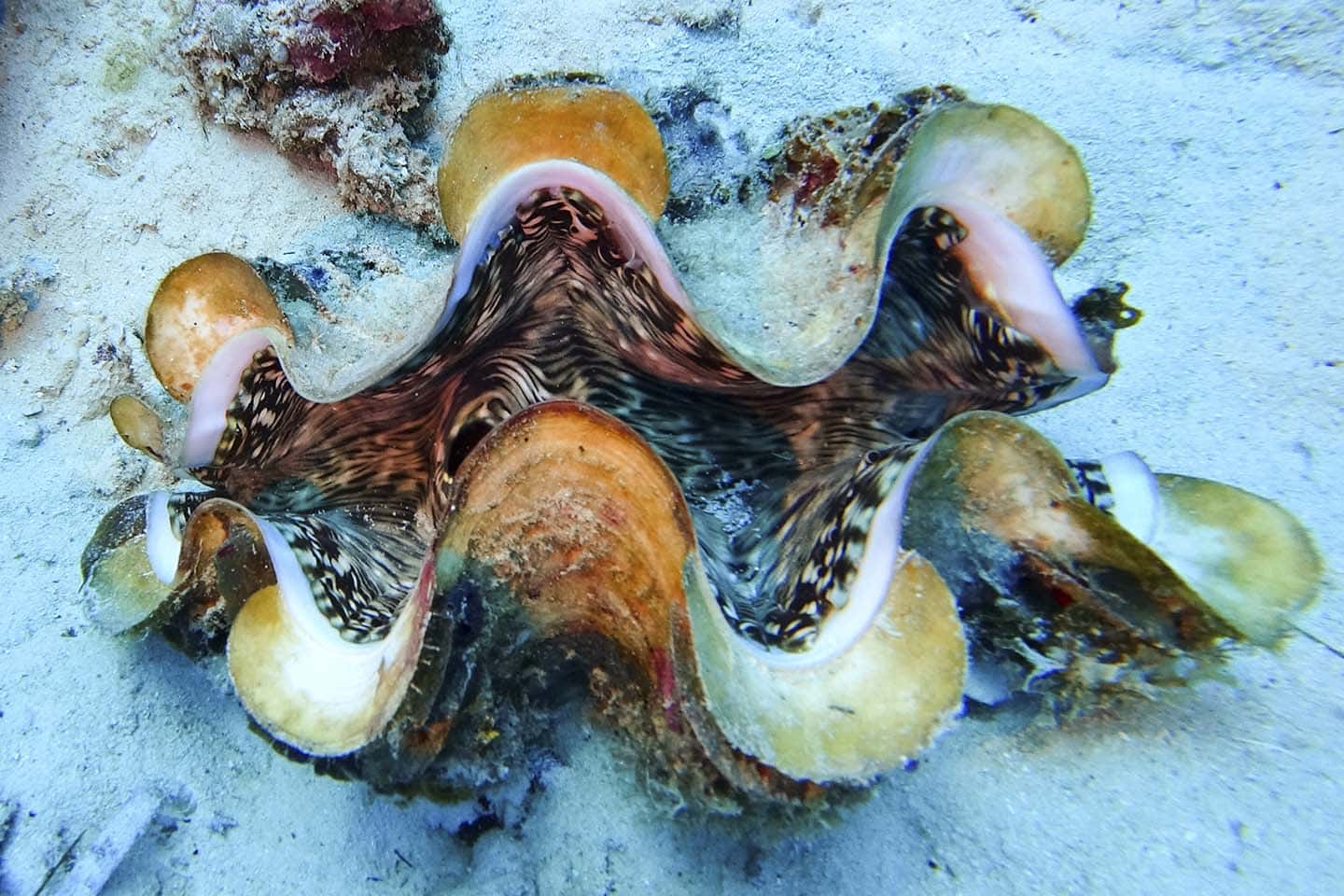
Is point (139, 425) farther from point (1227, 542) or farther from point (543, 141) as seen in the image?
point (1227, 542)

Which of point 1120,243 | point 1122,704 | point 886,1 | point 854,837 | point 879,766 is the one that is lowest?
point 854,837

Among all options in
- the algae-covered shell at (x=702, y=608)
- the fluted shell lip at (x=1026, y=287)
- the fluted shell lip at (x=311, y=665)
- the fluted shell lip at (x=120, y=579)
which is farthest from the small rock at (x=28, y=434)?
the fluted shell lip at (x=1026, y=287)

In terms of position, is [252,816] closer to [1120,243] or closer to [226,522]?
[226,522]

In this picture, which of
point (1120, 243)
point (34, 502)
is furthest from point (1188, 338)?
point (34, 502)

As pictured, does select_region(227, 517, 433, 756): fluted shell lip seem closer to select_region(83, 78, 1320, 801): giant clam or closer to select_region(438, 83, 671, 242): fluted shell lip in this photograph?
select_region(83, 78, 1320, 801): giant clam

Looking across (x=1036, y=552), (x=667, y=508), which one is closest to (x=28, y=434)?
(x=667, y=508)

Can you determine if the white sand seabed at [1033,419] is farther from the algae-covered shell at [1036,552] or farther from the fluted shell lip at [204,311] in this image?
the algae-covered shell at [1036,552]
